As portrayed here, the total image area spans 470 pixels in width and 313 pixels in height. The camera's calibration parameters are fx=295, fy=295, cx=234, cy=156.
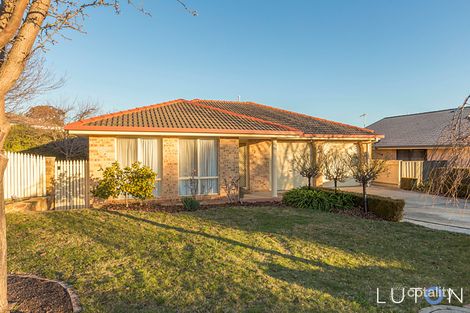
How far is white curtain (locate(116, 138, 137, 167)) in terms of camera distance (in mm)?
11750

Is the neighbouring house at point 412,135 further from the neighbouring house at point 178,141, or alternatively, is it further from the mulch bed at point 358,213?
the mulch bed at point 358,213

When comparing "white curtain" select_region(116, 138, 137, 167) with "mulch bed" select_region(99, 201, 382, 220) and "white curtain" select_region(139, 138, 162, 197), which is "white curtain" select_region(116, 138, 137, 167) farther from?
"mulch bed" select_region(99, 201, 382, 220)

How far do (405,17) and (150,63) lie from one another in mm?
12871

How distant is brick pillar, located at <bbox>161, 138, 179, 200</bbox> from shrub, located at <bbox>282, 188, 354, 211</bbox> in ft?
15.4

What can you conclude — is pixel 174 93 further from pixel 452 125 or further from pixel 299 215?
pixel 452 125

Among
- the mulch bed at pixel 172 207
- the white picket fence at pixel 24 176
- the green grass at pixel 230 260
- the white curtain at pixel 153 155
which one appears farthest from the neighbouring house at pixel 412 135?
the white picket fence at pixel 24 176

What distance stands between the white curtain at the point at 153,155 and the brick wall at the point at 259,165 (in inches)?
236

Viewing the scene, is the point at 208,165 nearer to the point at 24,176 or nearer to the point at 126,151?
the point at 126,151

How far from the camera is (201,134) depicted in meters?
12.1

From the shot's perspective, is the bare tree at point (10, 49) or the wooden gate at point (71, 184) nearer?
the bare tree at point (10, 49)

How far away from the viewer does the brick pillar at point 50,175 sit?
1198 cm

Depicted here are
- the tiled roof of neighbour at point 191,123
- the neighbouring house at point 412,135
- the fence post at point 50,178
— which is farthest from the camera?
the neighbouring house at point 412,135

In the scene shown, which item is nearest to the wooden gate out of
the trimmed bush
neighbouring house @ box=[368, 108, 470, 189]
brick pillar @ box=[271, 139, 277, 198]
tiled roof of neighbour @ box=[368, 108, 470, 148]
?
brick pillar @ box=[271, 139, 277, 198]

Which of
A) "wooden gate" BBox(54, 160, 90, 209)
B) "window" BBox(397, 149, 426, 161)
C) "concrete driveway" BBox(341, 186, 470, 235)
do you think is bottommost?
"concrete driveway" BBox(341, 186, 470, 235)
